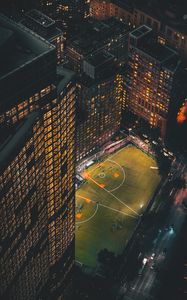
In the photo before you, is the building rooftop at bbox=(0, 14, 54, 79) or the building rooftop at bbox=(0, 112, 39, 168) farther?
the building rooftop at bbox=(0, 112, 39, 168)

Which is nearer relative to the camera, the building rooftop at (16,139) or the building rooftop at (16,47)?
the building rooftop at (16,47)

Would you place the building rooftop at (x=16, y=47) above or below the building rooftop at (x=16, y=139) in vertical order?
above

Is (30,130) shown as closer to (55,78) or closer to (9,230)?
(55,78)

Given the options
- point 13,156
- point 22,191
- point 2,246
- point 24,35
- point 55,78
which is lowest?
point 2,246

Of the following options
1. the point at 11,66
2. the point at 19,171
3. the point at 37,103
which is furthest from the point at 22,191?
the point at 11,66

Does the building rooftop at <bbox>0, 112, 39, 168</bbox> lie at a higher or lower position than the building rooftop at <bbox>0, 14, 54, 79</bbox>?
lower

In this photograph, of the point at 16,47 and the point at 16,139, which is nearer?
the point at 16,47

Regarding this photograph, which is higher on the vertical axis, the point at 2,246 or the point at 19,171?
the point at 19,171

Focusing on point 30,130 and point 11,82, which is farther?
point 30,130
